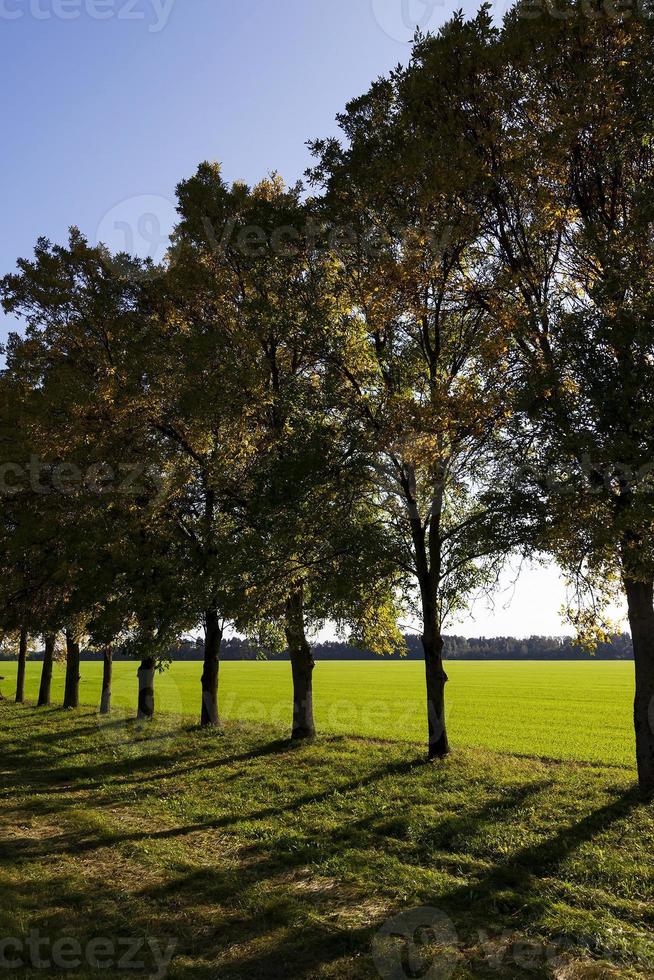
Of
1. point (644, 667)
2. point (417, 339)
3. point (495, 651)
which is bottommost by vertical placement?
point (495, 651)

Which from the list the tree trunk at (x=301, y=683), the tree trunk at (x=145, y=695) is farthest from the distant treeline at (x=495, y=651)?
the tree trunk at (x=301, y=683)

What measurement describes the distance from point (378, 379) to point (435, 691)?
345 inches

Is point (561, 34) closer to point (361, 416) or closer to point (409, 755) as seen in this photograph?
point (361, 416)

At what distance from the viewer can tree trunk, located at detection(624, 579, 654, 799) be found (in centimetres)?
1358

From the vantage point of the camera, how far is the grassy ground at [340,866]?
6965mm

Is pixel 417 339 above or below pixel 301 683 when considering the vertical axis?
above

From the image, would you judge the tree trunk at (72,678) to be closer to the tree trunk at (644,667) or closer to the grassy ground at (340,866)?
the grassy ground at (340,866)

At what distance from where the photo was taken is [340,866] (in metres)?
9.73

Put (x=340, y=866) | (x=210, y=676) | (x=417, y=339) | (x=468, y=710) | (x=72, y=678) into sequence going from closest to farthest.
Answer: (x=340, y=866) → (x=417, y=339) → (x=210, y=676) → (x=72, y=678) → (x=468, y=710)

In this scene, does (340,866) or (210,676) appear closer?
(340,866)

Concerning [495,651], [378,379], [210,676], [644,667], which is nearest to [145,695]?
[210,676]

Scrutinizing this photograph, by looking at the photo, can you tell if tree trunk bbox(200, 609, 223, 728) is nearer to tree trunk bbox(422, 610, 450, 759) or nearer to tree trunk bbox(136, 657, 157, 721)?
tree trunk bbox(136, 657, 157, 721)

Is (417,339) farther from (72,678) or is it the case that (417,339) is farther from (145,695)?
(72,678)

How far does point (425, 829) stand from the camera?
11492 mm
